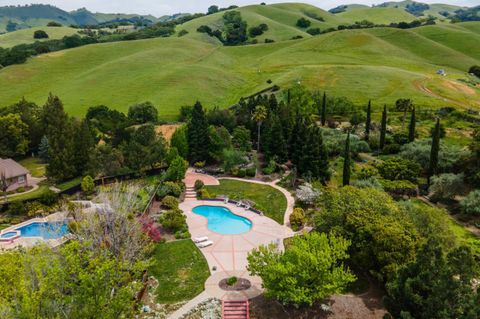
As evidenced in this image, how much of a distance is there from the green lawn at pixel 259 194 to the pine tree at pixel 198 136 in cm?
724

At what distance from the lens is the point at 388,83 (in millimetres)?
94438

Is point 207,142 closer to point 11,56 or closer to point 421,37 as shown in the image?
point 11,56

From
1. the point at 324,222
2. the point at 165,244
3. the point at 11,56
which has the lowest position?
the point at 165,244

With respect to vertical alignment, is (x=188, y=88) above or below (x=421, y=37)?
below

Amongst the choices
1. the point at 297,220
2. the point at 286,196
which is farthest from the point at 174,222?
the point at 286,196

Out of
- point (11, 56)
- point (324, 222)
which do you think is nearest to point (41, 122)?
point (324, 222)

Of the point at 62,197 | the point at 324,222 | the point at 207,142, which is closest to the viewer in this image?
the point at 324,222

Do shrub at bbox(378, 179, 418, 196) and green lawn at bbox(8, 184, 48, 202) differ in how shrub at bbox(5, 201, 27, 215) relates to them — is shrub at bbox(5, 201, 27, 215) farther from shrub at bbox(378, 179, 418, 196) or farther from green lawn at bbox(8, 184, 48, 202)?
shrub at bbox(378, 179, 418, 196)

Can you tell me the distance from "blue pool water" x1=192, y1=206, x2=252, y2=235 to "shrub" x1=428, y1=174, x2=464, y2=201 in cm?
2158

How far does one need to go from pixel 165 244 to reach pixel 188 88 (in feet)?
218

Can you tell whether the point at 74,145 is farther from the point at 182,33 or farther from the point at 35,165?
the point at 182,33

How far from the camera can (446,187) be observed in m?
41.4

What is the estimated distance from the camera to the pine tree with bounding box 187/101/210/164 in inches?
2124

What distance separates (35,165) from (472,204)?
59.1 m
